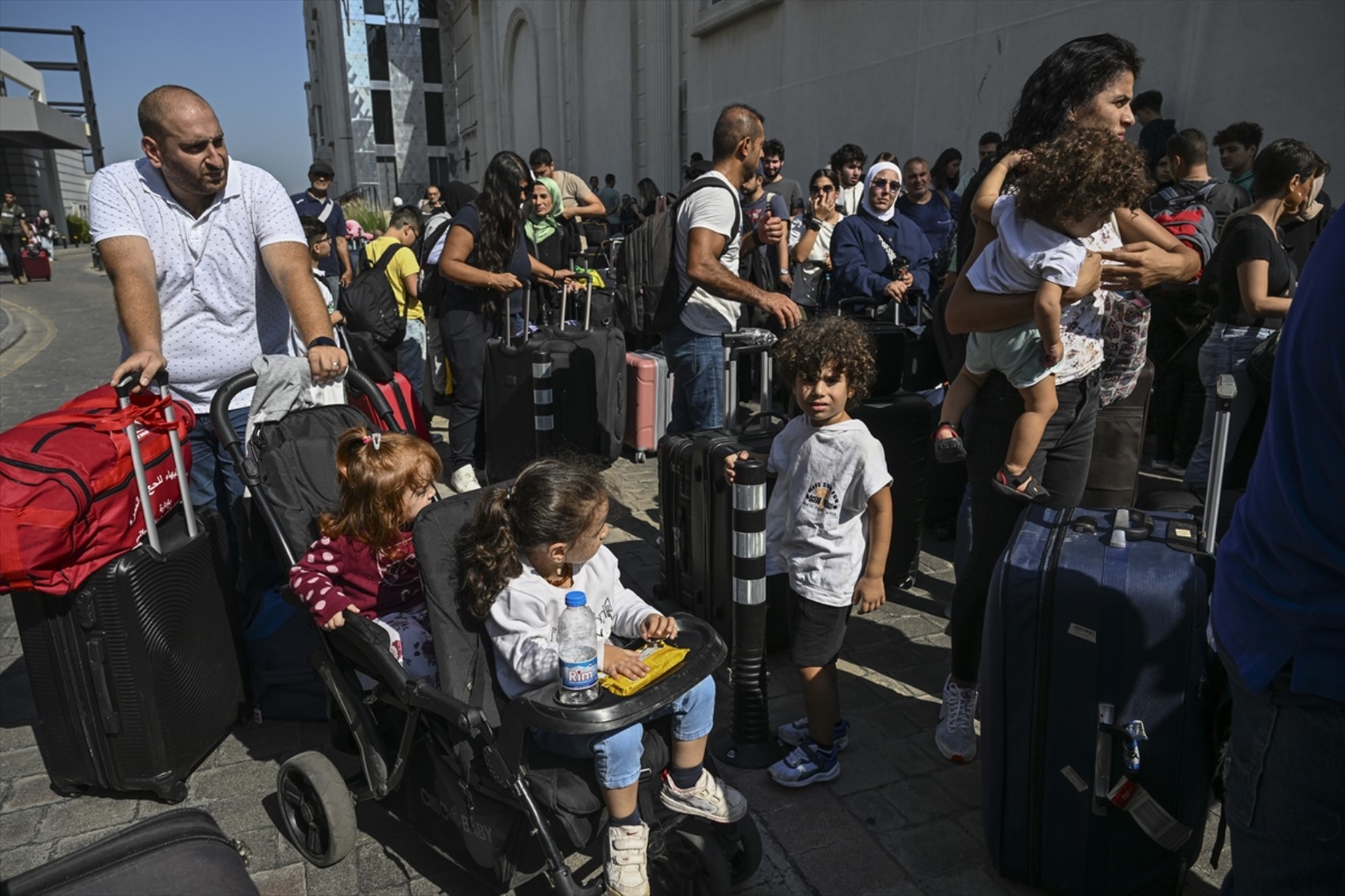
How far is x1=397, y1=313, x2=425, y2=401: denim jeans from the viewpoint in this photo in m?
7.47

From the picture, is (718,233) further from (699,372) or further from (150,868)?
(150,868)

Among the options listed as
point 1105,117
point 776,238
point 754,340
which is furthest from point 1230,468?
point 776,238

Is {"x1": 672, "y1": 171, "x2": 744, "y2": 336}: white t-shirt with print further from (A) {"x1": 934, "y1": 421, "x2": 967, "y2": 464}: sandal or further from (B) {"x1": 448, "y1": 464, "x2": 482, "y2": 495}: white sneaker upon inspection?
(B) {"x1": 448, "y1": 464, "x2": 482, "y2": 495}: white sneaker

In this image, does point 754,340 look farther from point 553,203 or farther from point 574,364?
point 553,203

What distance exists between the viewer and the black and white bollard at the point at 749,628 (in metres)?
2.95

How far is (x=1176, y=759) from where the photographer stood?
85.0 inches

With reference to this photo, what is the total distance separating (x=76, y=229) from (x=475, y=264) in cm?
5671

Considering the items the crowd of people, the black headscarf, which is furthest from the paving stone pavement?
the black headscarf

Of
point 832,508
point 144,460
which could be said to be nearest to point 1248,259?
point 832,508

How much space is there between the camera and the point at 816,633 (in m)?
2.87

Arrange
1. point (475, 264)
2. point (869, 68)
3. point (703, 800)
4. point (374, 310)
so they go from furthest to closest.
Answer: point (869, 68) → point (374, 310) → point (475, 264) → point (703, 800)

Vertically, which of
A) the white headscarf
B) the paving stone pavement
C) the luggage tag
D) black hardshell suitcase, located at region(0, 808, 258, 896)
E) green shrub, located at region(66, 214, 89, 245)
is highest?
green shrub, located at region(66, 214, 89, 245)

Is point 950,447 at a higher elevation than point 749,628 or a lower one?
higher

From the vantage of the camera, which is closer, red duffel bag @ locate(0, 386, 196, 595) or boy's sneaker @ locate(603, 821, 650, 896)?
boy's sneaker @ locate(603, 821, 650, 896)
